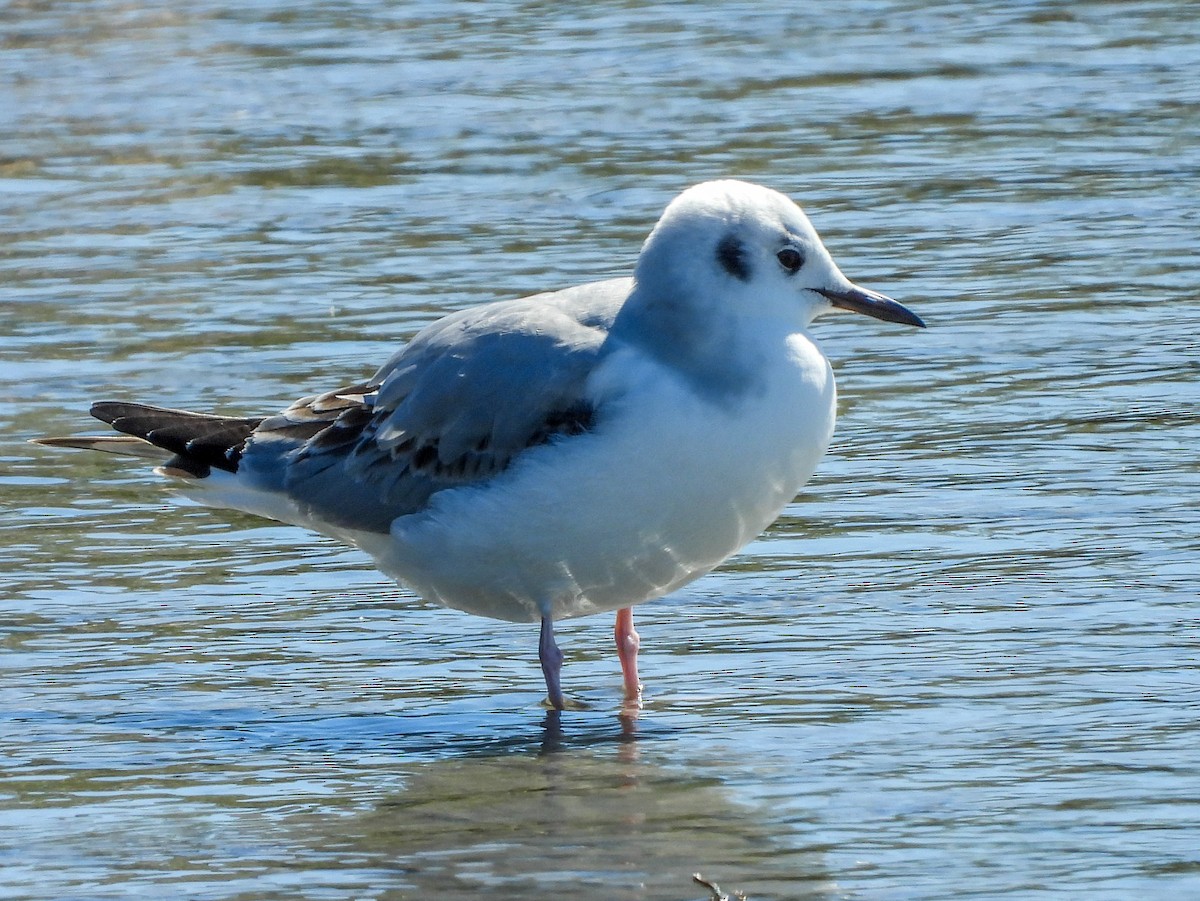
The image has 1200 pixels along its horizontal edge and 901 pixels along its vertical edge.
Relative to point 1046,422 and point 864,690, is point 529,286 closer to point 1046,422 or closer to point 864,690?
point 1046,422

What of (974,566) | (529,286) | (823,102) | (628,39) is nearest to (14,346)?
(529,286)

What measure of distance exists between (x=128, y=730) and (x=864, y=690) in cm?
189

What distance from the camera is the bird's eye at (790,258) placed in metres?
5.78

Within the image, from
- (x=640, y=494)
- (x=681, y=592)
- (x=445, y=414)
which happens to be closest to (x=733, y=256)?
(x=640, y=494)

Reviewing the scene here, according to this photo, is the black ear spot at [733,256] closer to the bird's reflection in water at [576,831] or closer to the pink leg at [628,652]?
the pink leg at [628,652]

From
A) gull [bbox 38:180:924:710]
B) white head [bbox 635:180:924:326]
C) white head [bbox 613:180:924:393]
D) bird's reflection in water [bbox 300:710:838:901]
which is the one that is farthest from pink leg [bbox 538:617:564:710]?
white head [bbox 635:180:924:326]

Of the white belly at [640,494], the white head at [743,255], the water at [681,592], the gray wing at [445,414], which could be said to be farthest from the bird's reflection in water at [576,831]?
the white head at [743,255]

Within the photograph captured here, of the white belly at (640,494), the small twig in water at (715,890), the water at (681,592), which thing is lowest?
A: the water at (681,592)

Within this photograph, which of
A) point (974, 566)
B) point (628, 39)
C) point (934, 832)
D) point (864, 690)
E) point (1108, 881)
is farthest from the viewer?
point (628, 39)

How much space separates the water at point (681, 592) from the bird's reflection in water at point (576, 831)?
1 cm

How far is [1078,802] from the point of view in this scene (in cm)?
495

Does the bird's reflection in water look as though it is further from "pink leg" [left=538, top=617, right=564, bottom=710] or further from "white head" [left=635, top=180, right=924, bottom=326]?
"white head" [left=635, top=180, right=924, bottom=326]

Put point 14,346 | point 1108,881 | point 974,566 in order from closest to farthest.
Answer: point 1108,881, point 974,566, point 14,346

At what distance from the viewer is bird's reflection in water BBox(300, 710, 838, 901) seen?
186 inches
